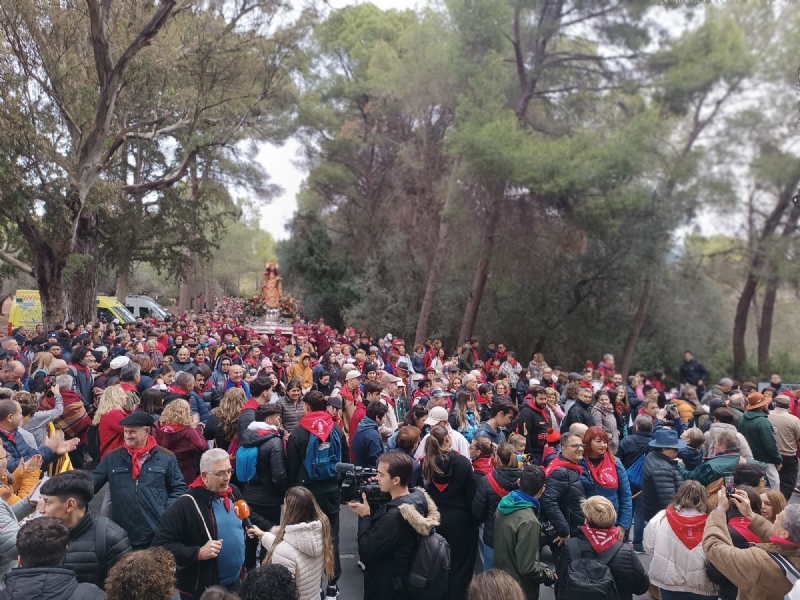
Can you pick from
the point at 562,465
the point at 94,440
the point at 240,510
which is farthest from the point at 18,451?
the point at 562,465

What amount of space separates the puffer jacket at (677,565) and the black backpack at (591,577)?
65 centimetres

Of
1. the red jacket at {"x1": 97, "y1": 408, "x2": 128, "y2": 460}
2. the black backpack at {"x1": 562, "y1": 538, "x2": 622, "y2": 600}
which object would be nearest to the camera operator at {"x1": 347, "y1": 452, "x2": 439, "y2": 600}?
the black backpack at {"x1": 562, "y1": 538, "x2": 622, "y2": 600}

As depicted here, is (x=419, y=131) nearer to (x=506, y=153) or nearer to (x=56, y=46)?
(x=506, y=153)

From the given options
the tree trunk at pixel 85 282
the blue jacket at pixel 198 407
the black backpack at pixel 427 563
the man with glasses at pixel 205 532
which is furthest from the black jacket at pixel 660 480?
the tree trunk at pixel 85 282

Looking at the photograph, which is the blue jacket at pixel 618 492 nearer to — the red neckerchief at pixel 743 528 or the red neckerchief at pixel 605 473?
the red neckerchief at pixel 605 473

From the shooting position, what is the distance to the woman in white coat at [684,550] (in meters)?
3.75

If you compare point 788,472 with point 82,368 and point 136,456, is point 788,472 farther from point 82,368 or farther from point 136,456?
point 82,368

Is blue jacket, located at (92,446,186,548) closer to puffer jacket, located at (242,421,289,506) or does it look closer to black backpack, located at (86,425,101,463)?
puffer jacket, located at (242,421,289,506)

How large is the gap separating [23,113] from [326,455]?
39.9 ft

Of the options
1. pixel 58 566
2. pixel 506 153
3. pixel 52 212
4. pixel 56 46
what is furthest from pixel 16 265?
pixel 58 566

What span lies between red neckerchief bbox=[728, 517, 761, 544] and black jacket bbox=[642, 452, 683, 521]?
148 cm

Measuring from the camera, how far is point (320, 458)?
15.1 ft

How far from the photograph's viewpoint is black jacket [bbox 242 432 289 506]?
448cm

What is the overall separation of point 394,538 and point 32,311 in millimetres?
22459
